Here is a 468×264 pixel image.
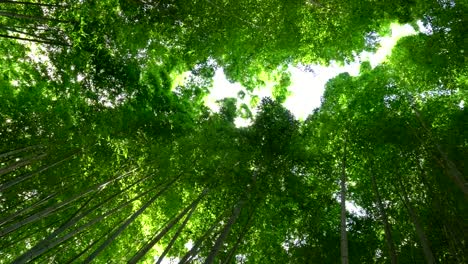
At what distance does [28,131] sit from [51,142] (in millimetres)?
596

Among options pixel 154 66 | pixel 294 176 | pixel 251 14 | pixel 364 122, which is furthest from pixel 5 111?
pixel 364 122

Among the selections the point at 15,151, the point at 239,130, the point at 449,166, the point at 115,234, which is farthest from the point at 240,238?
the point at 15,151

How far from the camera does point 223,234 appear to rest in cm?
516

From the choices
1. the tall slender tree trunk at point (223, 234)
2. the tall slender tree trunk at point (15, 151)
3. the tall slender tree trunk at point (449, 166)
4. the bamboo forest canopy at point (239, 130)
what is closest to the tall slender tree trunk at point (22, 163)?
the bamboo forest canopy at point (239, 130)

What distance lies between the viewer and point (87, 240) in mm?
8125

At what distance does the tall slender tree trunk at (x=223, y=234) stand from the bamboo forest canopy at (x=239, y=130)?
0.52 feet

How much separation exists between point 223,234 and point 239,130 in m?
2.57

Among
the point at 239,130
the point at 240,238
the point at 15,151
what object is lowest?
the point at 15,151

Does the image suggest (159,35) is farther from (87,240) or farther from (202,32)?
(87,240)

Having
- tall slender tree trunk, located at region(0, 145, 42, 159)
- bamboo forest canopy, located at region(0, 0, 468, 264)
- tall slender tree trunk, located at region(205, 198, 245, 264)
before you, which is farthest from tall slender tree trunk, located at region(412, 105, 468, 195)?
tall slender tree trunk, located at region(0, 145, 42, 159)

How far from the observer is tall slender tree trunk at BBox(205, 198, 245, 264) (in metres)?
4.69

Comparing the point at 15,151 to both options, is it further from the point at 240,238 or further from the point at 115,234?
the point at 240,238

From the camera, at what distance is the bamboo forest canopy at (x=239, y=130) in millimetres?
5988

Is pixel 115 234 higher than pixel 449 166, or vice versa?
pixel 449 166
